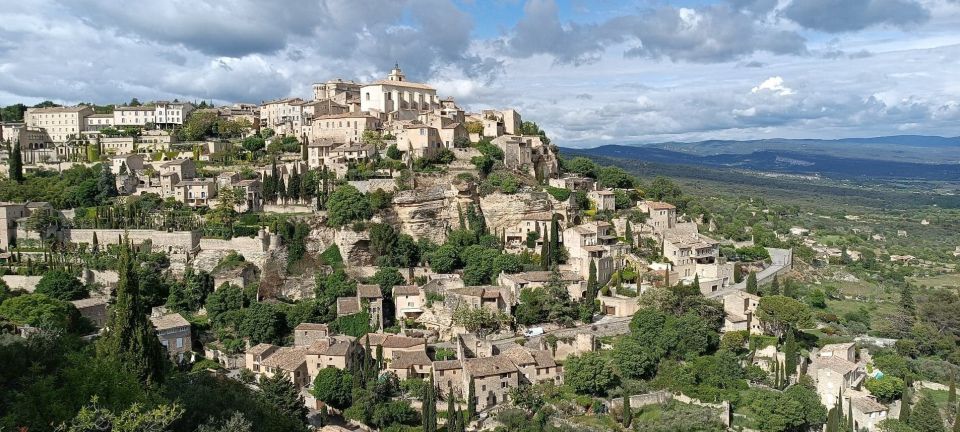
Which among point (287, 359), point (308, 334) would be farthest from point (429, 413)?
point (308, 334)

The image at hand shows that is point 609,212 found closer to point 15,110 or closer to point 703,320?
point 703,320

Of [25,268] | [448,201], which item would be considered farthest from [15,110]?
[448,201]

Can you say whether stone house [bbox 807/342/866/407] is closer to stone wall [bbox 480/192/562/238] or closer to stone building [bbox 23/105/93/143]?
stone wall [bbox 480/192/562/238]

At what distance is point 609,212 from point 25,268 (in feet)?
127

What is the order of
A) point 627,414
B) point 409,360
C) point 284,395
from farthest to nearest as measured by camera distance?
point 409,360 → point 627,414 → point 284,395

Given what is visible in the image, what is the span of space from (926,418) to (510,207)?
2734 cm

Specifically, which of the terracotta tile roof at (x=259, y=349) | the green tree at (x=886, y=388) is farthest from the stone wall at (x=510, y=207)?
the green tree at (x=886, y=388)

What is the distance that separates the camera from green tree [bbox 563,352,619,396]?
112ft

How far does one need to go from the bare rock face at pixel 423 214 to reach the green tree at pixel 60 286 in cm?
1903

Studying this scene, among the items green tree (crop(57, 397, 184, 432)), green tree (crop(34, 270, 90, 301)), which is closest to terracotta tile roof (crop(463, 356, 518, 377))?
green tree (crop(57, 397, 184, 432))

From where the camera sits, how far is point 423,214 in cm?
4862

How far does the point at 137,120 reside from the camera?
235 feet

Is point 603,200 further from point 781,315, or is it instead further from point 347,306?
point 347,306

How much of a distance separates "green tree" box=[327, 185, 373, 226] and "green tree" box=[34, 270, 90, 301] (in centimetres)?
1536
